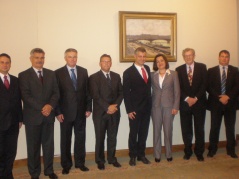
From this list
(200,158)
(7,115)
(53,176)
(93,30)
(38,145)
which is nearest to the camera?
(7,115)

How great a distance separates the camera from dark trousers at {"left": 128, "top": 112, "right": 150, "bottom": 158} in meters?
3.89

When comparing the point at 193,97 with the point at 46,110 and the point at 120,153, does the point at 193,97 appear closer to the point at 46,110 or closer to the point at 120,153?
the point at 120,153

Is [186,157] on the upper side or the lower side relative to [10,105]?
lower

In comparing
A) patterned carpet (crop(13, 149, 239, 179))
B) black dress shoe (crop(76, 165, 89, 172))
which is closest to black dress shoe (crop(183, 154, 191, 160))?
patterned carpet (crop(13, 149, 239, 179))

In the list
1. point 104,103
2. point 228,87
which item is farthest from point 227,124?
point 104,103

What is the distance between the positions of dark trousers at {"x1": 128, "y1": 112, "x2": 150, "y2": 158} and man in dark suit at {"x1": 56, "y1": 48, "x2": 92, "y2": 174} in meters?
0.72

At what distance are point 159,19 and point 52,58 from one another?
6.65 feet

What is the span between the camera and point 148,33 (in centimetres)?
464

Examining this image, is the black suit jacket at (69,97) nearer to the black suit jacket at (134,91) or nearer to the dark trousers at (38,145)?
the dark trousers at (38,145)

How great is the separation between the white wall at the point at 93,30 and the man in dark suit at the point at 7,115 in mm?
997

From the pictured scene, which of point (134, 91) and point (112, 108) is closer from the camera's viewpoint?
point (112, 108)

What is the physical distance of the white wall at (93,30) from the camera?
4.13m

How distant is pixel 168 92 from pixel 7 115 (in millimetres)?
2285

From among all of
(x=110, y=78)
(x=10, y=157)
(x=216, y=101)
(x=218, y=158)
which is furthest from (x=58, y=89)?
(x=218, y=158)
